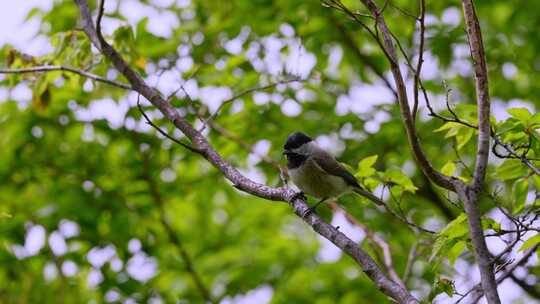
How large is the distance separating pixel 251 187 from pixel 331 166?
1860mm

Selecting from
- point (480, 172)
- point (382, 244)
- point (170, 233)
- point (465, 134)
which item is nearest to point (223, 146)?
point (170, 233)

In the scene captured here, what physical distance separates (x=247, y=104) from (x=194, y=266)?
1.98 m

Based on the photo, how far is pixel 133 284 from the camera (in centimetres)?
625

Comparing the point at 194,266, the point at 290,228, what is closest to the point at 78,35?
the point at 194,266

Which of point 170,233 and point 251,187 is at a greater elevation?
point 170,233

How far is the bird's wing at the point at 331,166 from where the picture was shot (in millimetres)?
4977

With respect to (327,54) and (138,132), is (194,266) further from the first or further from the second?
(327,54)

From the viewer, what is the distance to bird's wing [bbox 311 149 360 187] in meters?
4.98

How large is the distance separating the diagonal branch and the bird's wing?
151 centimetres

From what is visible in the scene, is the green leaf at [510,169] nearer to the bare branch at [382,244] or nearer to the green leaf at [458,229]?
the green leaf at [458,229]

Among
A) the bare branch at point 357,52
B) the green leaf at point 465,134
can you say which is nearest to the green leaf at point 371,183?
the green leaf at point 465,134

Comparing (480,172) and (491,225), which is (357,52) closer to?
(491,225)

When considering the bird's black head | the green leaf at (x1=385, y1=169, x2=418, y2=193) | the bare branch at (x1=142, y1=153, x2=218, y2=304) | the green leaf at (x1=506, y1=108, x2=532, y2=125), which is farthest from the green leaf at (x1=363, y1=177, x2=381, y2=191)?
the bare branch at (x1=142, y1=153, x2=218, y2=304)

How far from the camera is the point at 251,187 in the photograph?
3.26m
